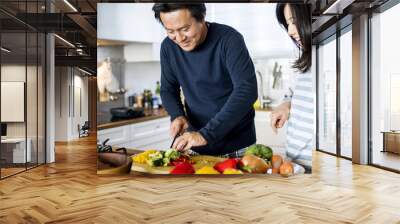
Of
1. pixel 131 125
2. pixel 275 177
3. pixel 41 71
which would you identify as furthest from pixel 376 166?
pixel 41 71

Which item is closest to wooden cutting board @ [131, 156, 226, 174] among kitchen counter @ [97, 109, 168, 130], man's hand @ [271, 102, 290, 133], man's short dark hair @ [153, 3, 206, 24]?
kitchen counter @ [97, 109, 168, 130]

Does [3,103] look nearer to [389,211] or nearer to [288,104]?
[288,104]

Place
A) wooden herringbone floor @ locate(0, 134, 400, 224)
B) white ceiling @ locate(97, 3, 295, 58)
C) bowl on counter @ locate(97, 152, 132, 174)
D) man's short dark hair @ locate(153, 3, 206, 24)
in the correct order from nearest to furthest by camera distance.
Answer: wooden herringbone floor @ locate(0, 134, 400, 224) < man's short dark hair @ locate(153, 3, 206, 24) < white ceiling @ locate(97, 3, 295, 58) < bowl on counter @ locate(97, 152, 132, 174)

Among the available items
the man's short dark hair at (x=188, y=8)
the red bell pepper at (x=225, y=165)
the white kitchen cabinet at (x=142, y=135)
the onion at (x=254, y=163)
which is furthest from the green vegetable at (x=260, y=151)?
the man's short dark hair at (x=188, y=8)

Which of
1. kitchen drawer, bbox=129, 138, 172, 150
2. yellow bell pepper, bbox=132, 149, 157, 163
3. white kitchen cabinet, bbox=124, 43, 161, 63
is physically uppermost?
white kitchen cabinet, bbox=124, 43, 161, 63

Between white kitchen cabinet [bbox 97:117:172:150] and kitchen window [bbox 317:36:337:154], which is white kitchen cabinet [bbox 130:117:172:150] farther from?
kitchen window [bbox 317:36:337:154]

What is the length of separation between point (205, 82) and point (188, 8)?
0.83 meters

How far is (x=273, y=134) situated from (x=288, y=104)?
1.27 ft

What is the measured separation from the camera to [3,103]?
4.95 m

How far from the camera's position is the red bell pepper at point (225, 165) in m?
4.86

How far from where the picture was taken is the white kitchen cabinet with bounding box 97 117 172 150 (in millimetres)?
4844

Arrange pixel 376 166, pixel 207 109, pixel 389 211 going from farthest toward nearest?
pixel 376 166 < pixel 207 109 < pixel 389 211

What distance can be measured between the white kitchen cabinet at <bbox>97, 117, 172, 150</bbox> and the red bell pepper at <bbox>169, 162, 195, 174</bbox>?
0.26 metres

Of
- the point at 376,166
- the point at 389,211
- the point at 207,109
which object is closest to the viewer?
the point at 389,211
